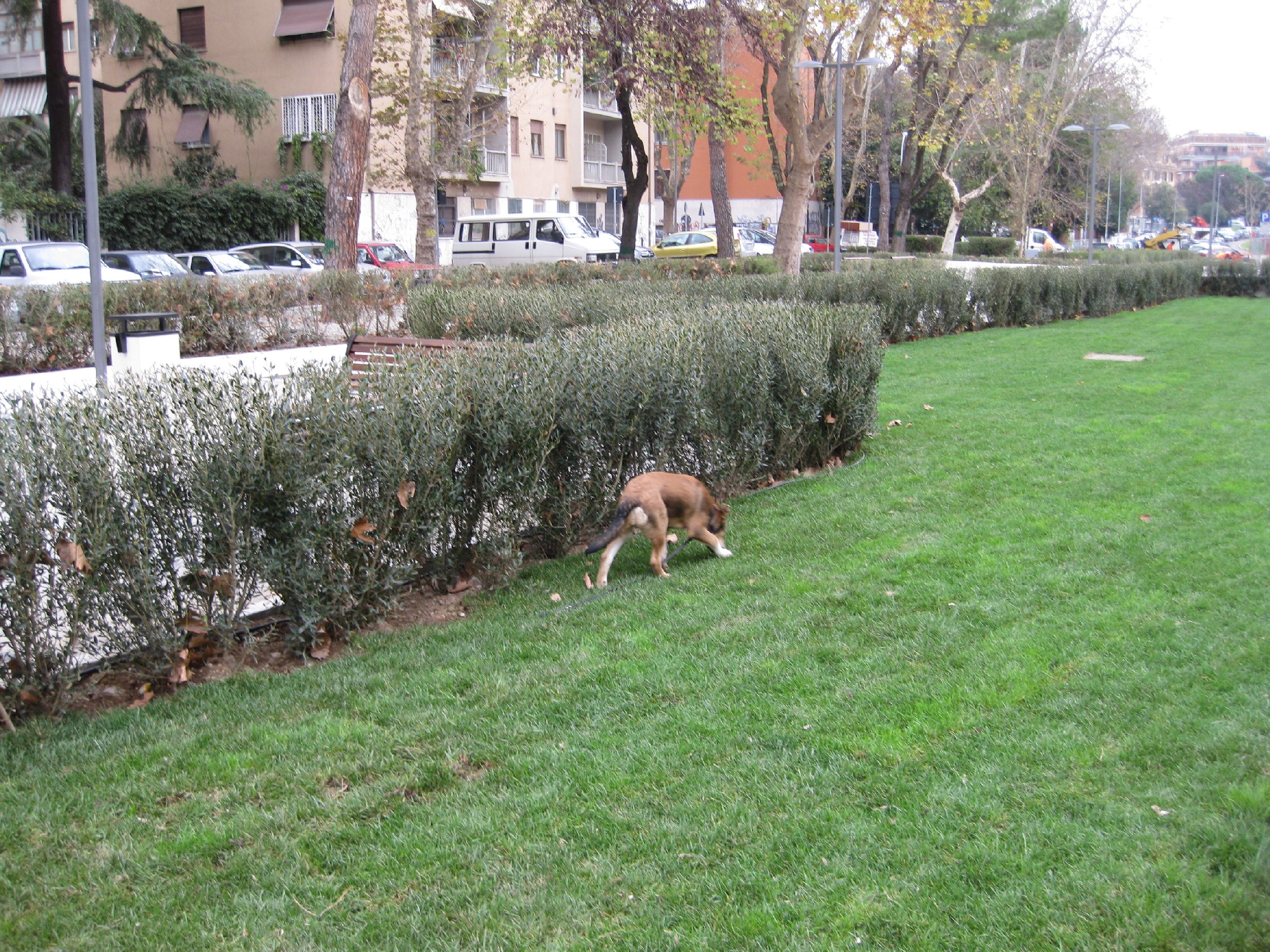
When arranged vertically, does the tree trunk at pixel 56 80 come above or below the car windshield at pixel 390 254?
above

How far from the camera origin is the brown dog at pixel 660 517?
18.9 feet

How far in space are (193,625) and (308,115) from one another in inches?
1356

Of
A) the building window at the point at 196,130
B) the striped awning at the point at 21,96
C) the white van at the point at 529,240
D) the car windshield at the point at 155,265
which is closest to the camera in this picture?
the car windshield at the point at 155,265

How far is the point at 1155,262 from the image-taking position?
94.9 ft

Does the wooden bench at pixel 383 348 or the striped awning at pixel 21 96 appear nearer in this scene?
the wooden bench at pixel 383 348

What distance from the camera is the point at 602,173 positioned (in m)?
50.9

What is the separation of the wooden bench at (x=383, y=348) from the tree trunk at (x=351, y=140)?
7.71m

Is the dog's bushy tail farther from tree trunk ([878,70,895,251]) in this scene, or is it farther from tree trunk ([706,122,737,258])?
tree trunk ([878,70,895,251])

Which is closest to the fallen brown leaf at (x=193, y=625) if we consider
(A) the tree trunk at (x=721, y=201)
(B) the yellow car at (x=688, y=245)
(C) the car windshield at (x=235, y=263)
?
(C) the car windshield at (x=235, y=263)

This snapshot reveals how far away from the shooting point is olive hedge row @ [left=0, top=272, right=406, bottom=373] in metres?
12.5

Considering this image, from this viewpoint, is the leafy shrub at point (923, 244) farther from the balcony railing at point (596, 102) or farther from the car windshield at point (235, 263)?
the car windshield at point (235, 263)

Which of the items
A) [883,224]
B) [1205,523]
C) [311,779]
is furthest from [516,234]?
[311,779]

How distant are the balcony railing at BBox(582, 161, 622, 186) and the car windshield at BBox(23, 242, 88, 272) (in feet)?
102

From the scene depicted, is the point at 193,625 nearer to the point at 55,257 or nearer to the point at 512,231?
the point at 55,257
